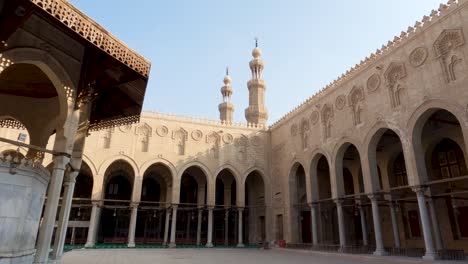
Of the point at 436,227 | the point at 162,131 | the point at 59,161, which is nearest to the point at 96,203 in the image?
the point at 162,131

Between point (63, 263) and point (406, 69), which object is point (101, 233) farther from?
point (406, 69)

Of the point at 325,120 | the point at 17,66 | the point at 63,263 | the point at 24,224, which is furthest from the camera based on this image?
the point at 325,120

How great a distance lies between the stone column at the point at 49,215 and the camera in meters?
5.99

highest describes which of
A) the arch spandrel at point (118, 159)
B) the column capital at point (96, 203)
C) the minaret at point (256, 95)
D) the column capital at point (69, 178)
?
the minaret at point (256, 95)

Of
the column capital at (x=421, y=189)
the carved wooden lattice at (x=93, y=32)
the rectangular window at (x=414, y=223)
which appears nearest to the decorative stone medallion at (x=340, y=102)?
the column capital at (x=421, y=189)

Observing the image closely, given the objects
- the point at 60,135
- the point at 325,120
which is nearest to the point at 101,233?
the point at 325,120

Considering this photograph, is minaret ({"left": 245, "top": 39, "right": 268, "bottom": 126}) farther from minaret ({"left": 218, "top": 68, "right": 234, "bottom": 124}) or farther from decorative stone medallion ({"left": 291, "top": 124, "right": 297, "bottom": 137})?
decorative stone medallion ({"left": 291, "top": 124, "right": 297, "bottom": 137})

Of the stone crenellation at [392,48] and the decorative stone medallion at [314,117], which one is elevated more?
the stone crenellation at [392,48]

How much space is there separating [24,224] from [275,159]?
1951 centimetres

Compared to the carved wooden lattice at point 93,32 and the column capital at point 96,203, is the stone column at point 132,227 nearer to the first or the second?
the column capital at point 96,203

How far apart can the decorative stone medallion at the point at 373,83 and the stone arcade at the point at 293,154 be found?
10cm

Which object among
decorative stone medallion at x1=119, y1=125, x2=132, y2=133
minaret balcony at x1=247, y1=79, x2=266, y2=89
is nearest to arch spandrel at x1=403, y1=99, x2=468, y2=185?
decorative stone medallion at x1=119, y1=125, x2=132, y2=133

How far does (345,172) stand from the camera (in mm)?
22469

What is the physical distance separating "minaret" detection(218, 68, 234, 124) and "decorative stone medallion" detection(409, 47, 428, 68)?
24.0 m
